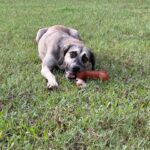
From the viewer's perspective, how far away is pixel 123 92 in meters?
5.02

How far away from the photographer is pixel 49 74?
218 inches

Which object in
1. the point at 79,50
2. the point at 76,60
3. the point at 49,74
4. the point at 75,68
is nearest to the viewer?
the point at 49,74

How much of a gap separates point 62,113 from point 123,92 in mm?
1020

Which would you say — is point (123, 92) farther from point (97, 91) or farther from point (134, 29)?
point (134, 29)

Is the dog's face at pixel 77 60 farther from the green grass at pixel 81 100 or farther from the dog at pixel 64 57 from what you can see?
the green grass at pixel 81 100

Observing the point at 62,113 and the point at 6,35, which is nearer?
the point at 62,113

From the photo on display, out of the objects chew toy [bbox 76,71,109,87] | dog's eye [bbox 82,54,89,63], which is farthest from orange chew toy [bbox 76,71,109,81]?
dog's eye [bbox 82,54,89,63]

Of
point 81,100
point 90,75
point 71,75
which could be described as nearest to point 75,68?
point 71,75

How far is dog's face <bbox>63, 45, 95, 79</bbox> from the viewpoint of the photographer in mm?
5664

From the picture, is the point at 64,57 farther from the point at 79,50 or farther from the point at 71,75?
the point at 71,75

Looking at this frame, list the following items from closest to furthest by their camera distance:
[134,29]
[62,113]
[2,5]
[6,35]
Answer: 1. [62,113]
2. [6,35]
3. [134,29]
4. [2,5]

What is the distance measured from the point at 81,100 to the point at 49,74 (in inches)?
37.7

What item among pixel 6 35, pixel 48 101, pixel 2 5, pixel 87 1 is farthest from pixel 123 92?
pixel 87 1

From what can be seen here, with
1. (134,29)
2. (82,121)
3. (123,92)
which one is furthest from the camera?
(134,29)
